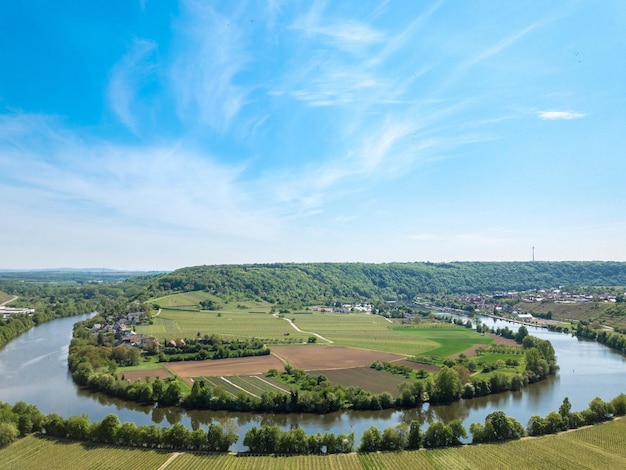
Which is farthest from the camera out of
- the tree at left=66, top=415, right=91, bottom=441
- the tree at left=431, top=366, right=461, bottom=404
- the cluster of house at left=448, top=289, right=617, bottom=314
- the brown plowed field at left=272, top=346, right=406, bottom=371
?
the cluster of house at left=448, top=289, right=617, bottom=314

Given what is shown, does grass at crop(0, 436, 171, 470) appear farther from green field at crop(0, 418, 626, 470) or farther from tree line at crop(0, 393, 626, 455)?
tree line at crop(0, 393, 626, 455)

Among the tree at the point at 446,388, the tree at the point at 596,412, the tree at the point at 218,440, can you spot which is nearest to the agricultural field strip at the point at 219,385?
the tree at the point at 218,440

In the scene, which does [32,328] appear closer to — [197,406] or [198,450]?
[197,406]

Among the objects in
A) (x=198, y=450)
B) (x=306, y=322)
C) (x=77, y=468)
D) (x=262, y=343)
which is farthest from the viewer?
(x=306, y=322)

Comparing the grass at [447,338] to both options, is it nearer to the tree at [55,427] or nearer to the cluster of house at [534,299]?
the cluster of house at [534,299]

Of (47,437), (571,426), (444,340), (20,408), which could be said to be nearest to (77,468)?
(47,437)

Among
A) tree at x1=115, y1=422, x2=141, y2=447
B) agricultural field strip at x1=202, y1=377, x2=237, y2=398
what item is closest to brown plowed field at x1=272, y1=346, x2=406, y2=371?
agricultural field strip at x1=202, y1=377, x2=237, y2=398
